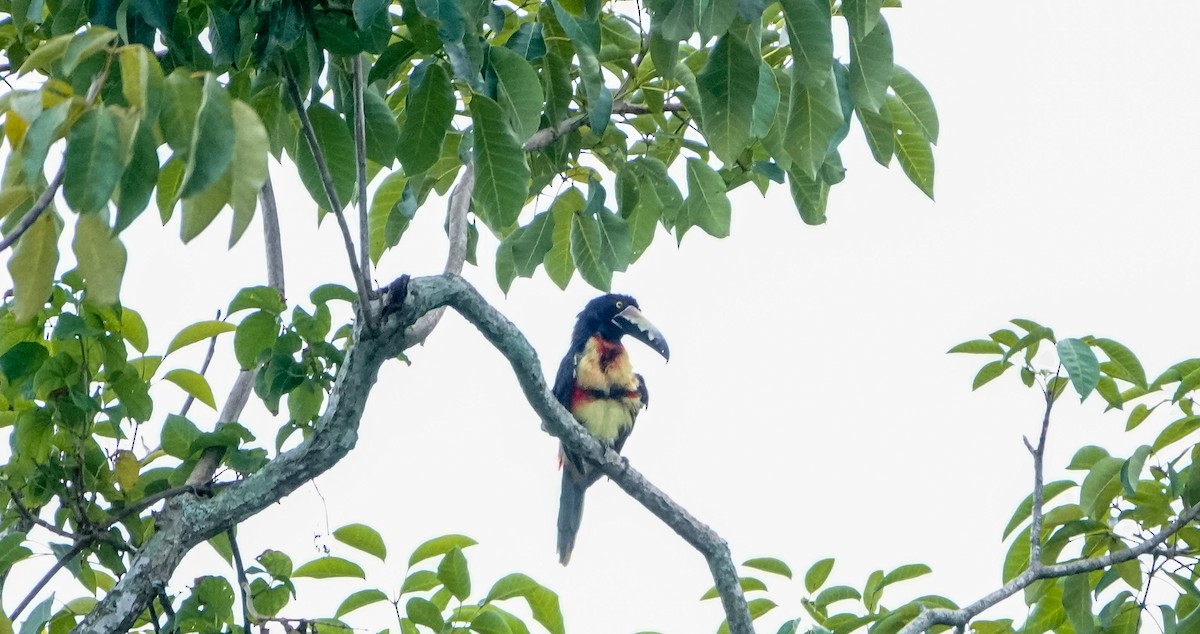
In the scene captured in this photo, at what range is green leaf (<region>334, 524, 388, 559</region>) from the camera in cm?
304

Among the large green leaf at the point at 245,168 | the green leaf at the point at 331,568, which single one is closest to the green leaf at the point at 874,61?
the large green leaf at the point at 245,168

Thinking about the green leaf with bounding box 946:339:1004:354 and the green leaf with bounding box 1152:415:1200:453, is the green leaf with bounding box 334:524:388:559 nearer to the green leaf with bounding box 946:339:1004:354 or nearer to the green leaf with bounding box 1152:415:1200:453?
the green leaf with bounding box 946:339:1004:354

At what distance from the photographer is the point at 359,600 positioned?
10.0 ft

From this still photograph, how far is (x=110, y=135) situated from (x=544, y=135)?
1906 mm

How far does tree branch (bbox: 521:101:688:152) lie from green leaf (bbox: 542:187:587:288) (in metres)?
0.19

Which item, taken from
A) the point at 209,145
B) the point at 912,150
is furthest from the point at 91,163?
the point at 912,150

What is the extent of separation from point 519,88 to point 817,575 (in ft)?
6.08

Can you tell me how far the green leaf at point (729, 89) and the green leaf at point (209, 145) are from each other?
1.20 metres

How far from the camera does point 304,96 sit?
2.53 metres

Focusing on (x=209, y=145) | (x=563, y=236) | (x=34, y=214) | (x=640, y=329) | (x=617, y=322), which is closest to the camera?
(x=209, y=145)

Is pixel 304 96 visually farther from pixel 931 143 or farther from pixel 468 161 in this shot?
pixel 931 143

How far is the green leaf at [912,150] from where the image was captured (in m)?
2.94

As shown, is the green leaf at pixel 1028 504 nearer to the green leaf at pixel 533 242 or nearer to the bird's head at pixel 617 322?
the green leaf at pixel 533 242

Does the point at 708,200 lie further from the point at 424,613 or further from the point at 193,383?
the point at 193,383
